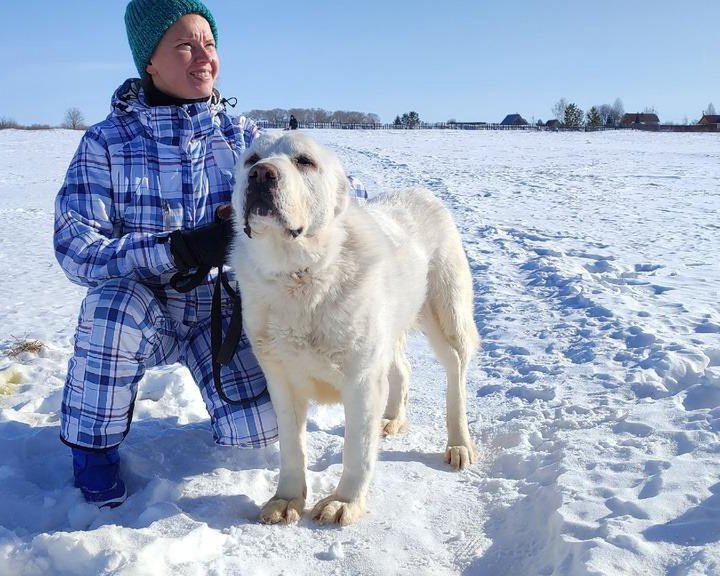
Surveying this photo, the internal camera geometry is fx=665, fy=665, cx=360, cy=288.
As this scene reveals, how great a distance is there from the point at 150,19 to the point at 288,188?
4.66 ft

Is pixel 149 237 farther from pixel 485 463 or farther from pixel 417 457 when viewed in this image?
pixel 485 463

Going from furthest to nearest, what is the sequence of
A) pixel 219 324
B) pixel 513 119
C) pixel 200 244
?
pixel 513 119
pixel 219 324
pixel 200 244

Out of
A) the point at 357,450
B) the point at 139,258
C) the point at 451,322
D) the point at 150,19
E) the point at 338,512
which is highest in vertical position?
the point at 150,19

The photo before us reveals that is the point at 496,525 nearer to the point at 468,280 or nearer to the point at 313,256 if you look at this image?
the point at 313,256

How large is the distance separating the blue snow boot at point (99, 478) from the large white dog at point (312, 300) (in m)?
0.69

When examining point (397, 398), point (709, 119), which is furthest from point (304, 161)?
point (709, 119)

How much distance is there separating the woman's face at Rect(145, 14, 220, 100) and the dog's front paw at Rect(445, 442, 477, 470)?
2249 mm

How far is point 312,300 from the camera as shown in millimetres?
2793

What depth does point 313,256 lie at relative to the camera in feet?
9.29

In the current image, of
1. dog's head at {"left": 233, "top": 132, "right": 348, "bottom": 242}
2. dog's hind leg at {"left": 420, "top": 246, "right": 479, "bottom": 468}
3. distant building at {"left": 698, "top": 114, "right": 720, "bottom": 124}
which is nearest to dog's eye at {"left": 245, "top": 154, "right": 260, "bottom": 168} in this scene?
dog's head at {"left": 233, "top": 132, "right": 348, "bottom": 242}

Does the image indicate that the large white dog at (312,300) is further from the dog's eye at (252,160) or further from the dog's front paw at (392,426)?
the dog's front paw at (392,426)

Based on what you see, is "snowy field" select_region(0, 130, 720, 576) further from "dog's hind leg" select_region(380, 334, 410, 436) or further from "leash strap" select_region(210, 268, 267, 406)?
"leash strap" select_region(210, 268, 267, 406)

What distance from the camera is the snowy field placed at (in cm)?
239

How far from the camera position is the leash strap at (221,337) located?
319cm
